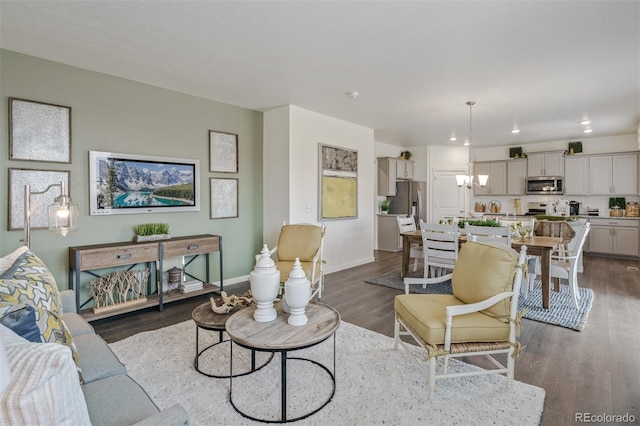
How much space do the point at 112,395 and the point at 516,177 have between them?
8855mm

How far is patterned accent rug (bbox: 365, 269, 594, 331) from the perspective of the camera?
338cm

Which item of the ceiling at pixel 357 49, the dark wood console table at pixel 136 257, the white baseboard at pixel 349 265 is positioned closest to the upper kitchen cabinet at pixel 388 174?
the white baseboard at pixel 349 265

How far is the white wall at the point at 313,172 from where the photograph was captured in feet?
15.9

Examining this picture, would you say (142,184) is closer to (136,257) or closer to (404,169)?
(136,257)

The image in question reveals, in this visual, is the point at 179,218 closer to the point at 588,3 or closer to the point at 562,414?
the point at 562,414

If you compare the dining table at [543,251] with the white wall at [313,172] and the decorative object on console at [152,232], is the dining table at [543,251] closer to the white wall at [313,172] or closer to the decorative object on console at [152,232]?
the white wall at [313,172]

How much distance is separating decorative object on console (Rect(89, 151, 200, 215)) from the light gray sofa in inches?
85.2

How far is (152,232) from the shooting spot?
3.93 metres

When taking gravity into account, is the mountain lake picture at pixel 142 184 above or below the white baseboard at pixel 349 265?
above

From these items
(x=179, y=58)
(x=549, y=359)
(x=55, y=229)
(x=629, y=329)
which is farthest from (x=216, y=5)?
(x=629, y=329)

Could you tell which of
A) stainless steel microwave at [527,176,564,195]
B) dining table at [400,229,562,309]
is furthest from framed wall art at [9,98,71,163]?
stainless steel microwave at [527,176,564,195]

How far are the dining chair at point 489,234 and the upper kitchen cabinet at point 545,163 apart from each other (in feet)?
15.9

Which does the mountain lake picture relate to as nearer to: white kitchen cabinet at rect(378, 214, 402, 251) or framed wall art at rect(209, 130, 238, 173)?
framed wall art at rect(209, 130, 238, 173)

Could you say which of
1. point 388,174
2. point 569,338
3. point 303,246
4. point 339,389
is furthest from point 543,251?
point 388,174
